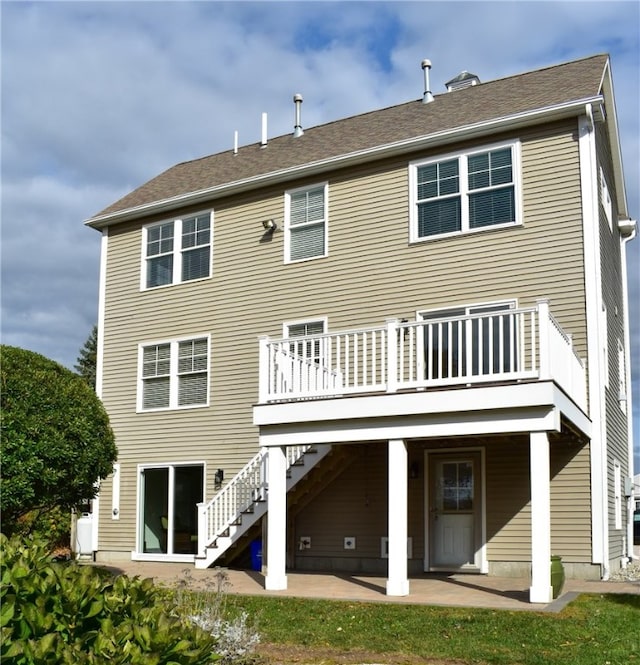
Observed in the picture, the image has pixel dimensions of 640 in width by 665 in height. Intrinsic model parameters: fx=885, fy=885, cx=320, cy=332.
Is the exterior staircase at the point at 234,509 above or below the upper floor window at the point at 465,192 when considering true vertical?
below

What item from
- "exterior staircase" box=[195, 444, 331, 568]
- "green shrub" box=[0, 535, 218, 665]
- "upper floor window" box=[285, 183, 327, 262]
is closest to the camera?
"green shrub" box=[0, 535, 218, 665]

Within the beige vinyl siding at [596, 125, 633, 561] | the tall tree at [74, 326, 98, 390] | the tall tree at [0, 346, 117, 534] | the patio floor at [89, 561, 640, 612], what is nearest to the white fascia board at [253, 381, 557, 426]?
the patio floor at [89, 561, 640, 612]

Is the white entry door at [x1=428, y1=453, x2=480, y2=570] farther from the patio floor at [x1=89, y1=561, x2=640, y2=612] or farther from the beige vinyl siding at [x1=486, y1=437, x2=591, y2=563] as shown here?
the patio floor at [x1=89, y1=561, x2=640, y2=612]

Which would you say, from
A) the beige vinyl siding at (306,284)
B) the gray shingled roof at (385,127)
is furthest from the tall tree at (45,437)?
the gray shingled roof at (385,127)

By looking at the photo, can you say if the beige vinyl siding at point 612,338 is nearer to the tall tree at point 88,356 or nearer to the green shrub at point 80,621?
the green shrub at point 80,621

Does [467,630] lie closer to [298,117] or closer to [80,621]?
[80,621]

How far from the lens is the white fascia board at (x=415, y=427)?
11.5 meters

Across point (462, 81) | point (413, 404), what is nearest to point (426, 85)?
point (462, 81)

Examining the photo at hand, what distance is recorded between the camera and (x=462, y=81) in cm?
1930

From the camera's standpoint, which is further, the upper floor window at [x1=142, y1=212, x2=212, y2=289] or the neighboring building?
the upper floor window at [x1=142, y1=212, x2=212, y2=289]

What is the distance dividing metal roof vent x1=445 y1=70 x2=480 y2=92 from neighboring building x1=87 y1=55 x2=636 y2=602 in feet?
0.28

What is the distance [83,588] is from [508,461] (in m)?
11.5

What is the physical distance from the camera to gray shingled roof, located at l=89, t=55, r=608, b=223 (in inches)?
618

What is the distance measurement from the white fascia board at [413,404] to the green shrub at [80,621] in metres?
7.74
